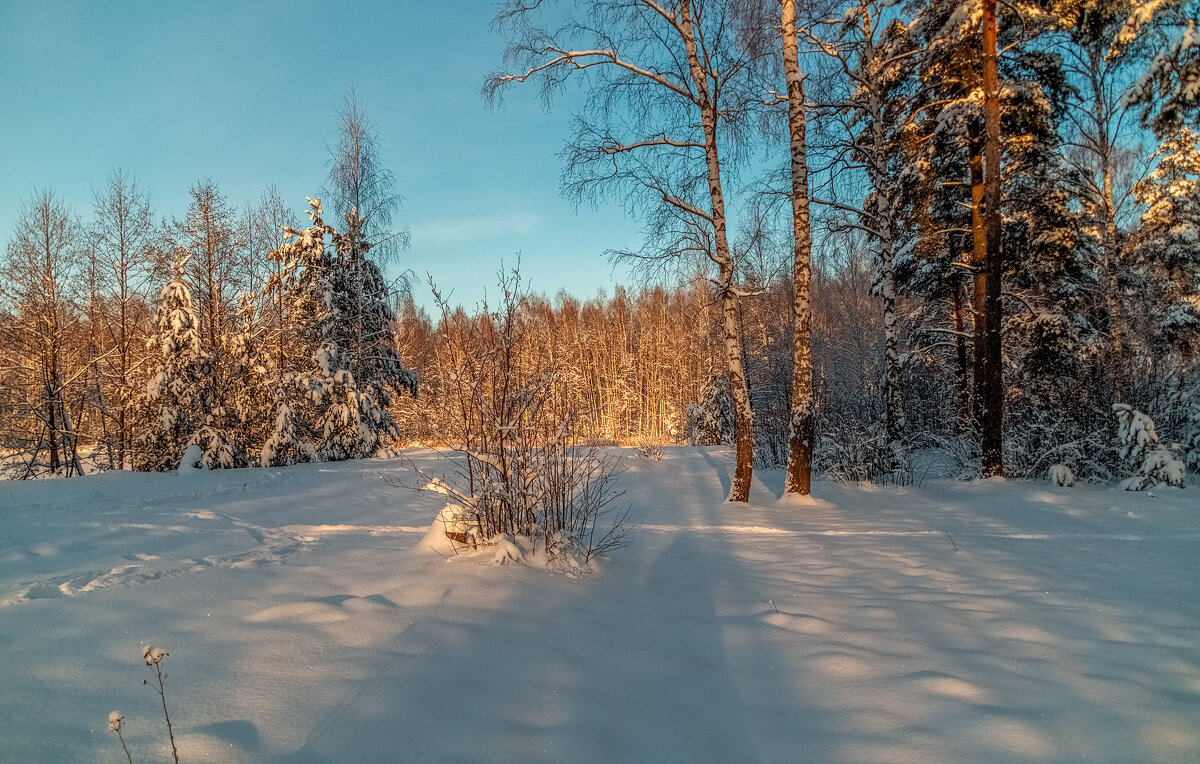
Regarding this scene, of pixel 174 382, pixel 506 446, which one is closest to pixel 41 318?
pixel 174 382

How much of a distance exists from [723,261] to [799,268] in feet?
3.29

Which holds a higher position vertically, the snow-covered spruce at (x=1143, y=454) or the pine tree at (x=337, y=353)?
the pine tree at (x=337, y=353)

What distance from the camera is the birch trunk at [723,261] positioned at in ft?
25.6

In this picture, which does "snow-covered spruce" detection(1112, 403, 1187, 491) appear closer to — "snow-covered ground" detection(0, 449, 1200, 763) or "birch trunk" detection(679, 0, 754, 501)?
"snow-covered ground" detection(0, 449, 1200, 763)

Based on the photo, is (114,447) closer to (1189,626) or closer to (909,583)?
(909,583)

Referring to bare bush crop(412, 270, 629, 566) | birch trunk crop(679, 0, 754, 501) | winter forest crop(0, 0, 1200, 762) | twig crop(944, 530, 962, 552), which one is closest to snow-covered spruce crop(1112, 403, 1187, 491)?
winter forest crop(0, 0, 1200, 762)

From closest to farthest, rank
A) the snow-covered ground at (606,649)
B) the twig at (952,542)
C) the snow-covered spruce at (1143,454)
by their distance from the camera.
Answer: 1. the snow-covered ground at (606,649)
2. the twig at (952,542)
3. the snow-covered spruce at (1143,454)

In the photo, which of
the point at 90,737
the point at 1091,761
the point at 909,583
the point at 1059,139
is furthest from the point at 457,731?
the point at 1059,139

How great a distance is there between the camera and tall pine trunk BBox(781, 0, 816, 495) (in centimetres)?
760

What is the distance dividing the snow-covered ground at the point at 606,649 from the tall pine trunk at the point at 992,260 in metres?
3.66

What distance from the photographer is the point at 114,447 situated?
16844 millimetres

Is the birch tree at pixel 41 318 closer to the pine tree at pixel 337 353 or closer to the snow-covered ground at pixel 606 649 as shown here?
the pine tree at pixel 337 353

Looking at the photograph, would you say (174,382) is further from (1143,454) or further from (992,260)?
(1143,454)

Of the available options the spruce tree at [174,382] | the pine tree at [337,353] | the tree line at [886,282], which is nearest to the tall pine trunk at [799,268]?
the tree line at [886,282]
